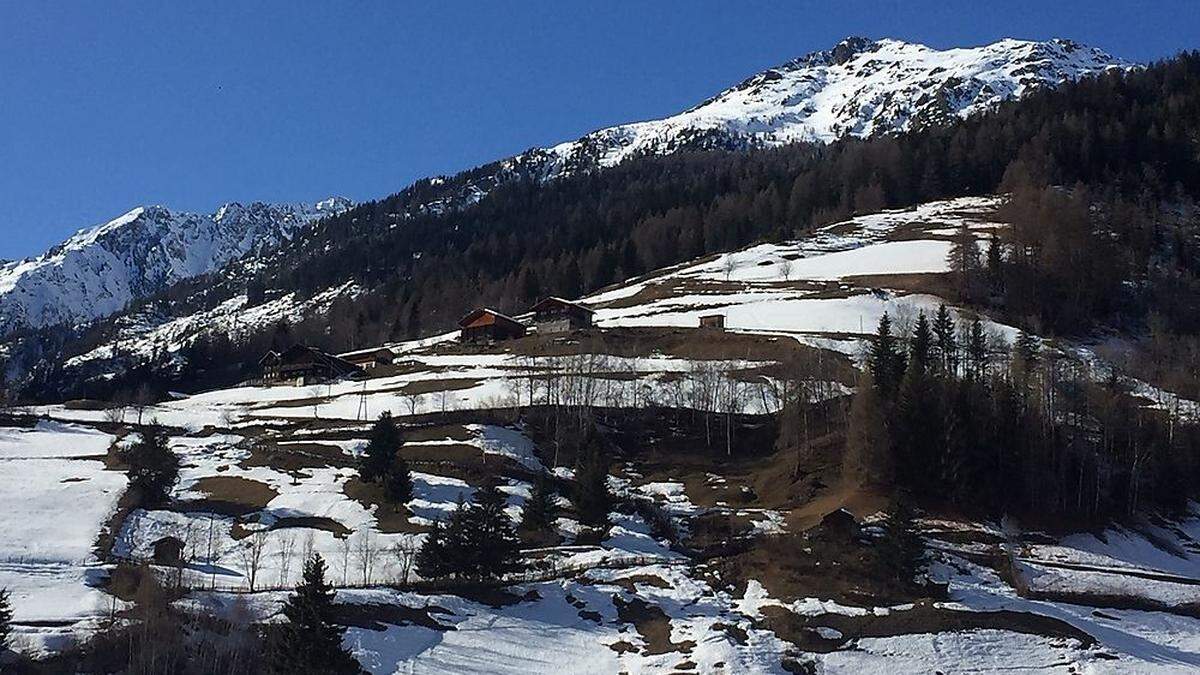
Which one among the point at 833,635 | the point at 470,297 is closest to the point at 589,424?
the point at 833,635

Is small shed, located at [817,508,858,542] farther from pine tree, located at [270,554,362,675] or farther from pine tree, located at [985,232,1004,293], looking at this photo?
pine tree, located at [985,232,1004,293]

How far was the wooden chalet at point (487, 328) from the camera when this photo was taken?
12256 cm

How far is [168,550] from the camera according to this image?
2127 inches

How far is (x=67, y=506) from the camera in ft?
199

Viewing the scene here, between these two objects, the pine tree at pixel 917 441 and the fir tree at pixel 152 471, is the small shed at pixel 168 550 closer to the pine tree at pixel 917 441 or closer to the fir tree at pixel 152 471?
the fir tree at pixel 152 471

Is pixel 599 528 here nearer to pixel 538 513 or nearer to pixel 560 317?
pixel 538 513

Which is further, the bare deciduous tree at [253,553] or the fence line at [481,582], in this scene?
the bare deciduous tree at [253,553]

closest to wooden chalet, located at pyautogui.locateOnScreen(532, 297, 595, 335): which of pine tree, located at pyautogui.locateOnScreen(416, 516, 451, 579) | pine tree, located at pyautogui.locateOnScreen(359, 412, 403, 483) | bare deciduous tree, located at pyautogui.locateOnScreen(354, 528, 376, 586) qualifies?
pine tree, located at pyautogui.locateOnScreen(359, 412, 403, 483)

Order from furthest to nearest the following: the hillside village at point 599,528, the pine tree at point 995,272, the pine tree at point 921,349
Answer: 1. the pine tree at point 995,272
2. the pine tree at point 921,349
3. the hillside village at point 599,528

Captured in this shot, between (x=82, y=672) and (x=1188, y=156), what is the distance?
175 meters

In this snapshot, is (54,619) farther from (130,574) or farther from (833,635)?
(833,635)

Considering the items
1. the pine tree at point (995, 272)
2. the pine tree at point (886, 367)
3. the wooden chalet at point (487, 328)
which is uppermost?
the pine tree at point (995, 272)

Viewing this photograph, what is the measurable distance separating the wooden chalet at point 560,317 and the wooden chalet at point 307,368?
79.2 feet

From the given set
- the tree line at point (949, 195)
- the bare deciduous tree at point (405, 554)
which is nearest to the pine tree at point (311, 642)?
the bare deciduous tree at point (405, 554)
